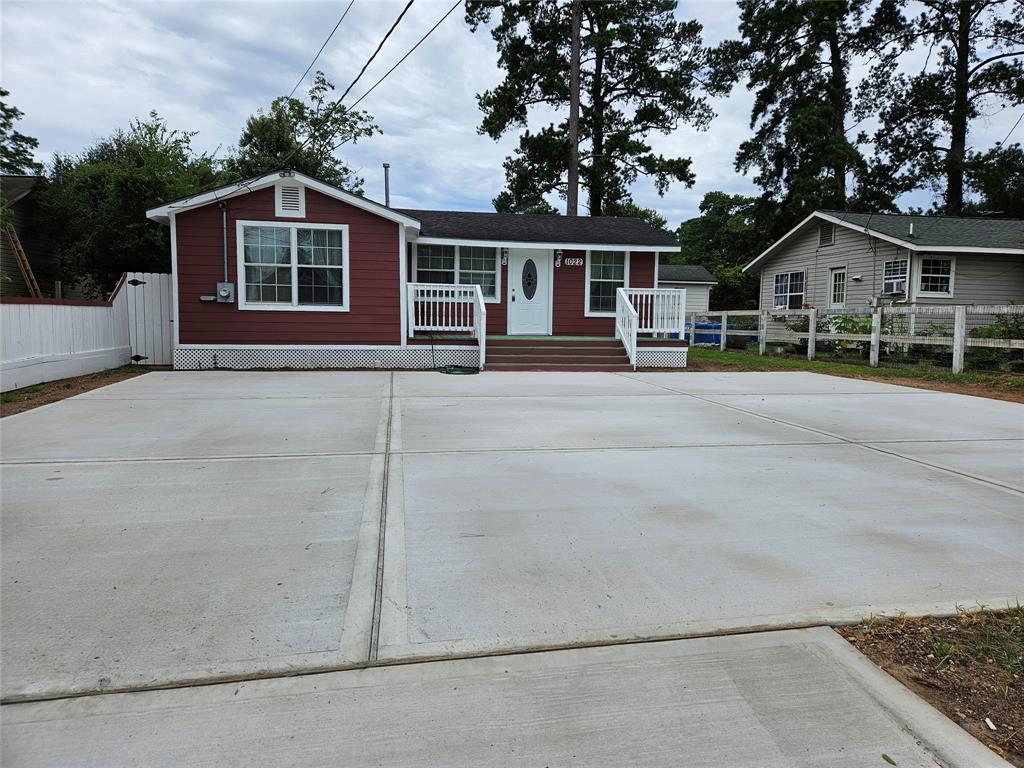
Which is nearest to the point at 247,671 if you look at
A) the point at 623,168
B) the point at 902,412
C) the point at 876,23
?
the point at 902,412

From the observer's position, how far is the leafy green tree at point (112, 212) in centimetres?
1473

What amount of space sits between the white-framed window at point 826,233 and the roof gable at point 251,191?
15.6m

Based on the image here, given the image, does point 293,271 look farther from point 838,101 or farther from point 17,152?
point 838,101

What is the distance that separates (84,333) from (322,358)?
3.84 meters

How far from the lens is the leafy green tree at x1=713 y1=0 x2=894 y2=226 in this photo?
2605 cm

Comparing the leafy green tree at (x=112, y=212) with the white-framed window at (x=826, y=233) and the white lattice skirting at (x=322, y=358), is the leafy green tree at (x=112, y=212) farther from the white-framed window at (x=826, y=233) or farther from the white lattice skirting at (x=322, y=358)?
the white-framed window at (x=826, y=233)

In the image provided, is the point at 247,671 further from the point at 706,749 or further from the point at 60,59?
the point at 60,59

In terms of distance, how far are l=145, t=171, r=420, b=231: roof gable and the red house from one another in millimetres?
23

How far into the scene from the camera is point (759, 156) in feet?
97.0

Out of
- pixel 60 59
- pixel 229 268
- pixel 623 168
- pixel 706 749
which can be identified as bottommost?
pixel 706 749

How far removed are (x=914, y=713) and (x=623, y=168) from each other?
973 inches

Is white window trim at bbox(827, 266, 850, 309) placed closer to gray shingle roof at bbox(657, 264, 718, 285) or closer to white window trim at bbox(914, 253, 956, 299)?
white window trim at bbox(914, 253, 956, 299)

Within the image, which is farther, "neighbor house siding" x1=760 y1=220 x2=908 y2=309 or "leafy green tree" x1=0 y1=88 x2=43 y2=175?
"leafy green tree" x1=0 y1=88 x2=43 y2=175

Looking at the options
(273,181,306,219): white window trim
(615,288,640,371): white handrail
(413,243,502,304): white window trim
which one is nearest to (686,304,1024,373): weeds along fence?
(615,288,640,371): white handrail
